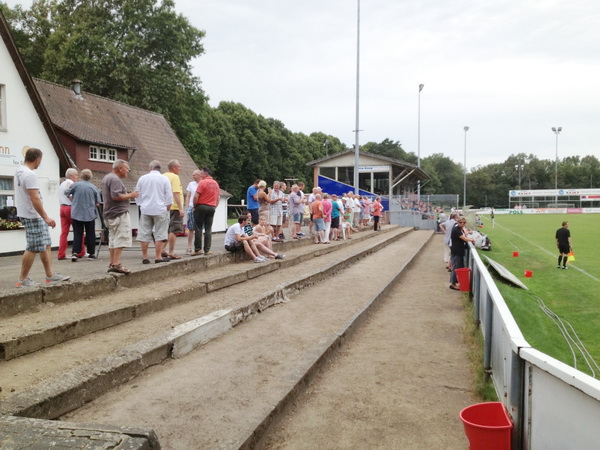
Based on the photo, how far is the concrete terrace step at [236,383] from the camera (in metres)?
3.53

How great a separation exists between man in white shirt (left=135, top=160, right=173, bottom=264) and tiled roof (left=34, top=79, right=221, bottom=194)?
13.8 m

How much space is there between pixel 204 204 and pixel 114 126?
56.7 ft

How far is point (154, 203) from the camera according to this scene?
7852mm

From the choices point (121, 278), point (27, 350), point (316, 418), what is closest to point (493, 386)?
point (316, 418)

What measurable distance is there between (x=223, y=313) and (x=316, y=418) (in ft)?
7.56

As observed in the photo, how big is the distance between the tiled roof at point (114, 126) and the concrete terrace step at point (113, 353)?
15805 millimetres

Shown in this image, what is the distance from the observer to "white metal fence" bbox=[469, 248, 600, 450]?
2.23 metres

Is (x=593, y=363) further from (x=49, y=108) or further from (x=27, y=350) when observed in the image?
(x=49, y=108)

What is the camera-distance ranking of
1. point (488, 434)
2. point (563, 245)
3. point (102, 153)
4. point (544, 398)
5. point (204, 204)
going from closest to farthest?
point (544, 398) < point (488, 434) < point (204, 204) < point (563, 245) < point (102, 153)

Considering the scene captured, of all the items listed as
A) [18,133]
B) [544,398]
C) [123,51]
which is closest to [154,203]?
[544,398]

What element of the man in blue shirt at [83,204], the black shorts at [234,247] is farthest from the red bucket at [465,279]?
the man in blue shirt at [83,204]

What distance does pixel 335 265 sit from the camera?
37.5 feet

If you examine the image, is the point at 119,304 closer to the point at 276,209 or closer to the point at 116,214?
the point at 116,214

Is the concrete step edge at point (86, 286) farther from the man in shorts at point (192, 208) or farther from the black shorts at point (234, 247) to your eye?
the man in shorts at point (192, 208)
